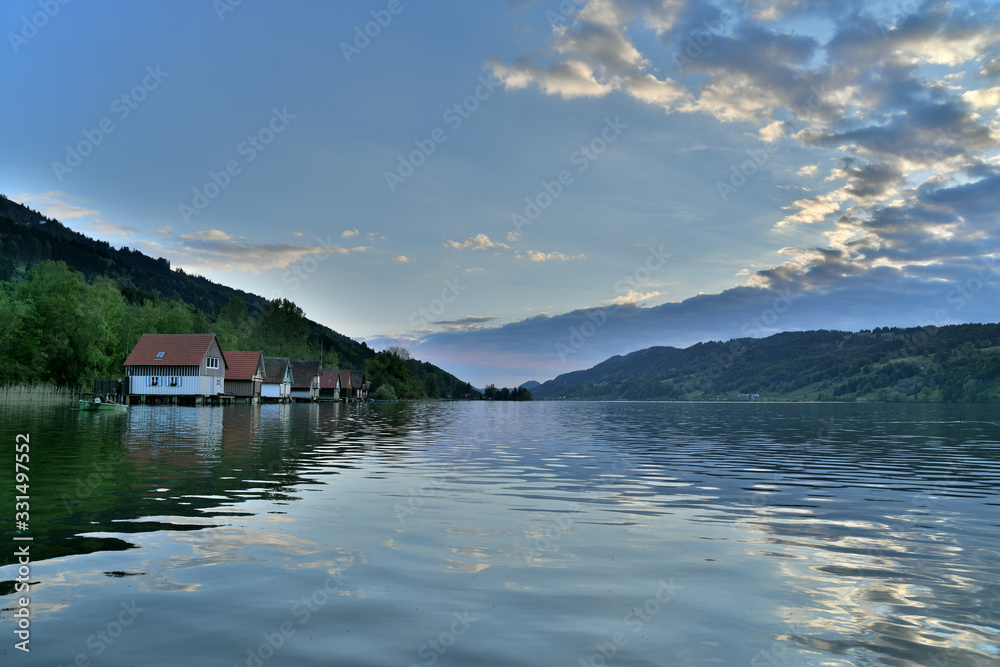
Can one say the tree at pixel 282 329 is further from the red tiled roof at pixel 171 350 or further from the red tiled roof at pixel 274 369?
the red tiled roof at pixel 171 350

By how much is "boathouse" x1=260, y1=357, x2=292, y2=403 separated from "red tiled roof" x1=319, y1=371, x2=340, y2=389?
28.4 metres

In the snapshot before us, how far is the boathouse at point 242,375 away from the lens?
329 feet

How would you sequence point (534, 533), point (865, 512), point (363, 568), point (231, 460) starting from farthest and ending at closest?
point (231, 460) < point (865, 512) < point (534, 533) < point (363, 568)

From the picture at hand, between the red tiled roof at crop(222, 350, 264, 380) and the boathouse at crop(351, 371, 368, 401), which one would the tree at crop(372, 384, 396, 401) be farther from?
the red tiled roof at crop(222, 350, 264, 380)

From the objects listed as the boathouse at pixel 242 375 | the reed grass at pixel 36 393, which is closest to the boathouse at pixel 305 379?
the boathouse at pixel 242 375

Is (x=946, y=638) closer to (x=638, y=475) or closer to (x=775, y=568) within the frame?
(x=775, y=568)

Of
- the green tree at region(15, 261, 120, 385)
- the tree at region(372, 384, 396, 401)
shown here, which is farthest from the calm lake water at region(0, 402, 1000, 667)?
the tree at region(372, 384, 396, 401)

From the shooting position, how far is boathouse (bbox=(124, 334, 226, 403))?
8275cm

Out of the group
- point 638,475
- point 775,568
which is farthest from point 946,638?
point 638,475

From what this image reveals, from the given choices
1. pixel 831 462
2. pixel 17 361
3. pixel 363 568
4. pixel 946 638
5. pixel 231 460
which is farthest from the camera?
pixel 17 361

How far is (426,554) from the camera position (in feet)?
33.6

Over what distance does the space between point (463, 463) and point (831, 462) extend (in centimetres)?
1475

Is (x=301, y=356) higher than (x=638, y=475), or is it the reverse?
(x=301, y=356)

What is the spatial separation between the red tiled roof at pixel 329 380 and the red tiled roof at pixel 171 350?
57984 mm
